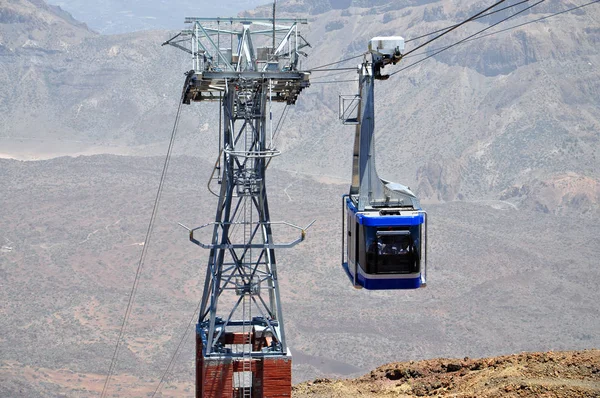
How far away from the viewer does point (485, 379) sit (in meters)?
27.8

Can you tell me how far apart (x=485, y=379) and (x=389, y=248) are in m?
4.56

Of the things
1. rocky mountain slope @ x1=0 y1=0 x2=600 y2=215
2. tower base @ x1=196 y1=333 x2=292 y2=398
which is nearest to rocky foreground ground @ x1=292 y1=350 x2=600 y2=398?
tower base @ x1=196 y1=333 x2=292 y2=398

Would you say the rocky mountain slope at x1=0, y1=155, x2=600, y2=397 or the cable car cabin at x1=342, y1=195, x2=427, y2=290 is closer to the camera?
the cable car cabin at x1=342, y1=195, x2=427, y2=290

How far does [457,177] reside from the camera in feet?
426

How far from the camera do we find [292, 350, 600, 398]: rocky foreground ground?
2488 cm

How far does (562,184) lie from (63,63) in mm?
75657

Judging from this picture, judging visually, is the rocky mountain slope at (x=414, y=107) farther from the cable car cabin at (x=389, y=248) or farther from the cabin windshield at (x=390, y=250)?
the cabin windshield at (x=390, y=250)

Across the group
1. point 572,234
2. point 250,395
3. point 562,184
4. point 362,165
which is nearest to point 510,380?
point 362,165

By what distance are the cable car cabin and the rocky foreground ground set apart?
9.79 feet

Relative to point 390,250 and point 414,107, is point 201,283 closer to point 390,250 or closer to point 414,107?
point 414,107

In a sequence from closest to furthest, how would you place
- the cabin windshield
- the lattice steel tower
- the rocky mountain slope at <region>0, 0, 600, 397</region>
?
the cabin windshield → the lattice steel tower → the rocky mountain slope at <region>0, 0, 600, 397</region>

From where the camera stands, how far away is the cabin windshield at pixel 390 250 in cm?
2508

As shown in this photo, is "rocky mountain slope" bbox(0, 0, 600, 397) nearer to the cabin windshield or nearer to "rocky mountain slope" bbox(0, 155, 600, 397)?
"rocky mountain slope" bbox(0, 155, 600, 397)

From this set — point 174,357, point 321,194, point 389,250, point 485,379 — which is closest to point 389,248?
point 389,250
